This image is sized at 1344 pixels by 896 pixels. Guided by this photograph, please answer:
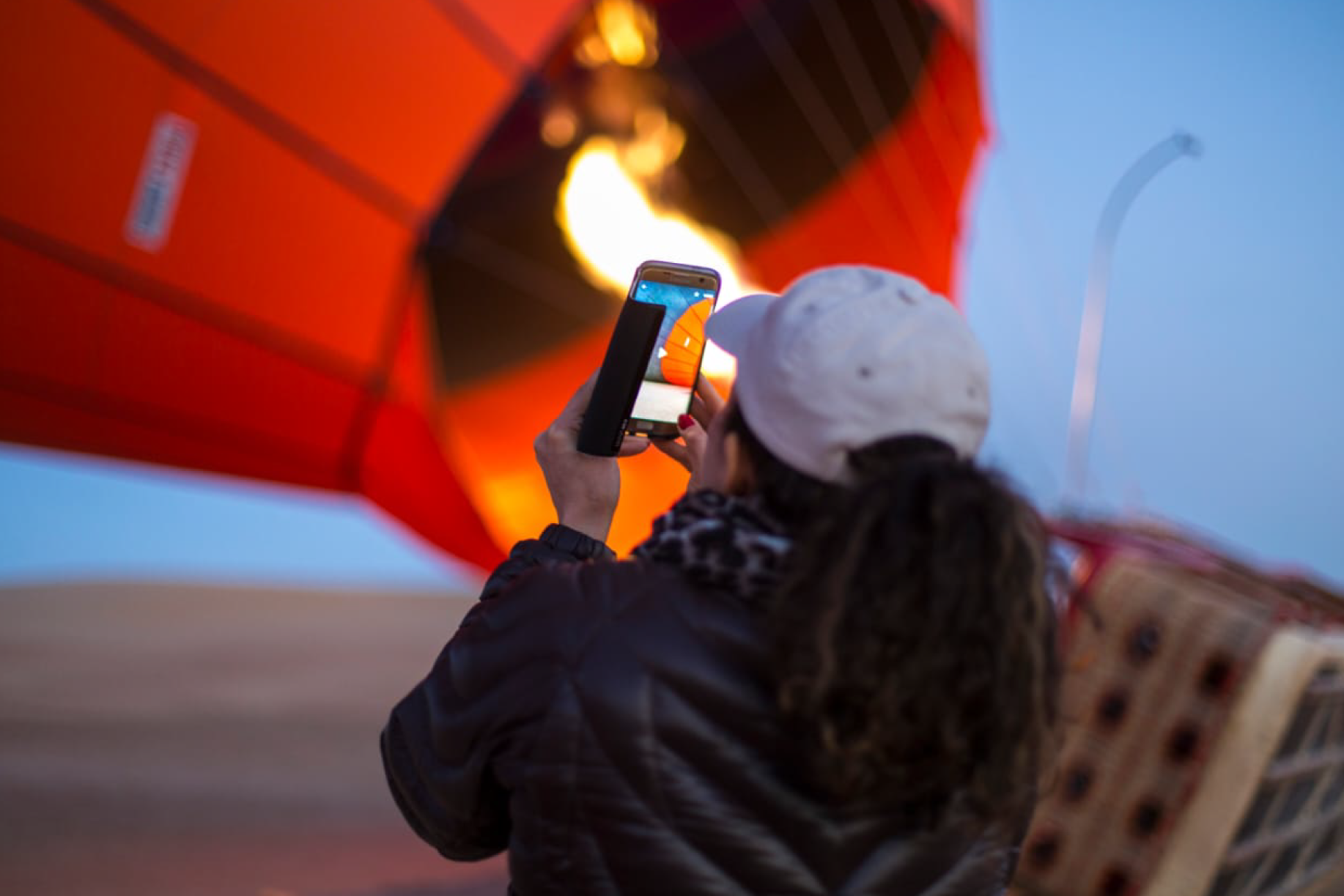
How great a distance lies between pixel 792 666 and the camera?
0.87 meters

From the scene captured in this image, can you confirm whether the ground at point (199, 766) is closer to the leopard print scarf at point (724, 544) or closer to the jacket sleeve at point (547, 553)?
the jacket sleeve at point (547, 553)

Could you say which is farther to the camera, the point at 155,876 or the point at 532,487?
the point at 532,487

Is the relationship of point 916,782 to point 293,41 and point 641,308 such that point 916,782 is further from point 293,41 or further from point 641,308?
point 293,41

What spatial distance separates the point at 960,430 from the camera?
974 mm

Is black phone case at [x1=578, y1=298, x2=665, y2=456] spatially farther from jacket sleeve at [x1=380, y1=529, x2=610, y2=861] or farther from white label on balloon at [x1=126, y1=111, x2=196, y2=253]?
white label on balloon at [x1=126, y1=111, x2=196, y2=253]

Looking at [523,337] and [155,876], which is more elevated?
[523,337]

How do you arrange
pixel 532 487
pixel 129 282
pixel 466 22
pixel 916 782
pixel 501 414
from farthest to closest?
pixel 501 414, pixel 532 487, pixel 466 22, pixel 129 282, pixel 916 782

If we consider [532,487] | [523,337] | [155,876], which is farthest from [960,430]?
[523,337]

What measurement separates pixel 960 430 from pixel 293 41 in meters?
2.48

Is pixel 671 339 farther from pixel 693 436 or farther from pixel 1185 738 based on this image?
pixel 1185 738

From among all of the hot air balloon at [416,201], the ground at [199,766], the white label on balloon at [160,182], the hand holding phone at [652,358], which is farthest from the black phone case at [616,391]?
the ground at [199,766]

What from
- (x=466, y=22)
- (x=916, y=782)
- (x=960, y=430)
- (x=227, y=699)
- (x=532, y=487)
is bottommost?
(x=227, y=699)

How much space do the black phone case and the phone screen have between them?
1.7 inches

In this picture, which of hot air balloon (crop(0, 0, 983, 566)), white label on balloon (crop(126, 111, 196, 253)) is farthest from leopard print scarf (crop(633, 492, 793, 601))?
white label on balloon (crop(126, 111, 196, 253))
